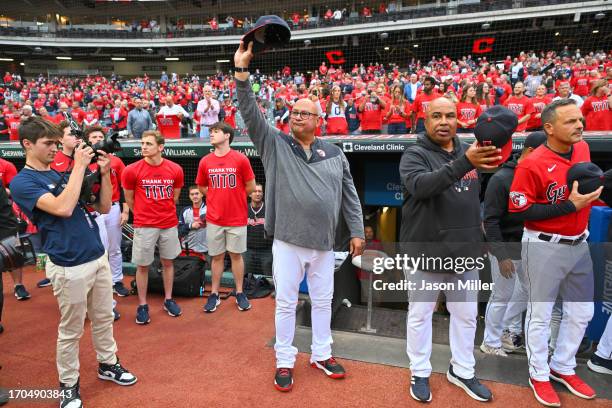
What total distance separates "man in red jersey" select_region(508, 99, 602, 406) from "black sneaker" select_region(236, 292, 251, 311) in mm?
2555

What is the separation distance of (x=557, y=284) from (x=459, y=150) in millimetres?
1012

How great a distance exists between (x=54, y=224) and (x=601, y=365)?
3663mm

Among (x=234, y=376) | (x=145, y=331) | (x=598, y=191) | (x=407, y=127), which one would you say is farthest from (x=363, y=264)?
(x=407, y=127)

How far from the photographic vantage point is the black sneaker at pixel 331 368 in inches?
112

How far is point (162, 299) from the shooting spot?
4594 mm

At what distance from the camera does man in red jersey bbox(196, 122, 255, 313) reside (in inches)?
165

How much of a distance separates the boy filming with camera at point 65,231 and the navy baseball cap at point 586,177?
9.35 feet

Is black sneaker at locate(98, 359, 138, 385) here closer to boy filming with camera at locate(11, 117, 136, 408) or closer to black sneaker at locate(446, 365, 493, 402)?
boy filming with camera at locate(11, 117, 136, 408)

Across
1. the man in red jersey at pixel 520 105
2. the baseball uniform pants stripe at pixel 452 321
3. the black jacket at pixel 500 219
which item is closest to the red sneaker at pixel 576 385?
the baseball uniform pants stripe at pixel 452 321

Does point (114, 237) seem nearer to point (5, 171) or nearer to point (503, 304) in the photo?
point (5, 171)

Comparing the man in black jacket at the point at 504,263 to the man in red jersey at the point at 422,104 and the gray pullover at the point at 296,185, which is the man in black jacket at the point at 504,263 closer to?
the gray pullover at the point at 296,185

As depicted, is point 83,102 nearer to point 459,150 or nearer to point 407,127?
point 407,127

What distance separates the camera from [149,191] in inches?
159

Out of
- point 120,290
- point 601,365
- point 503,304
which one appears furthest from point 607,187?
point 120,290
